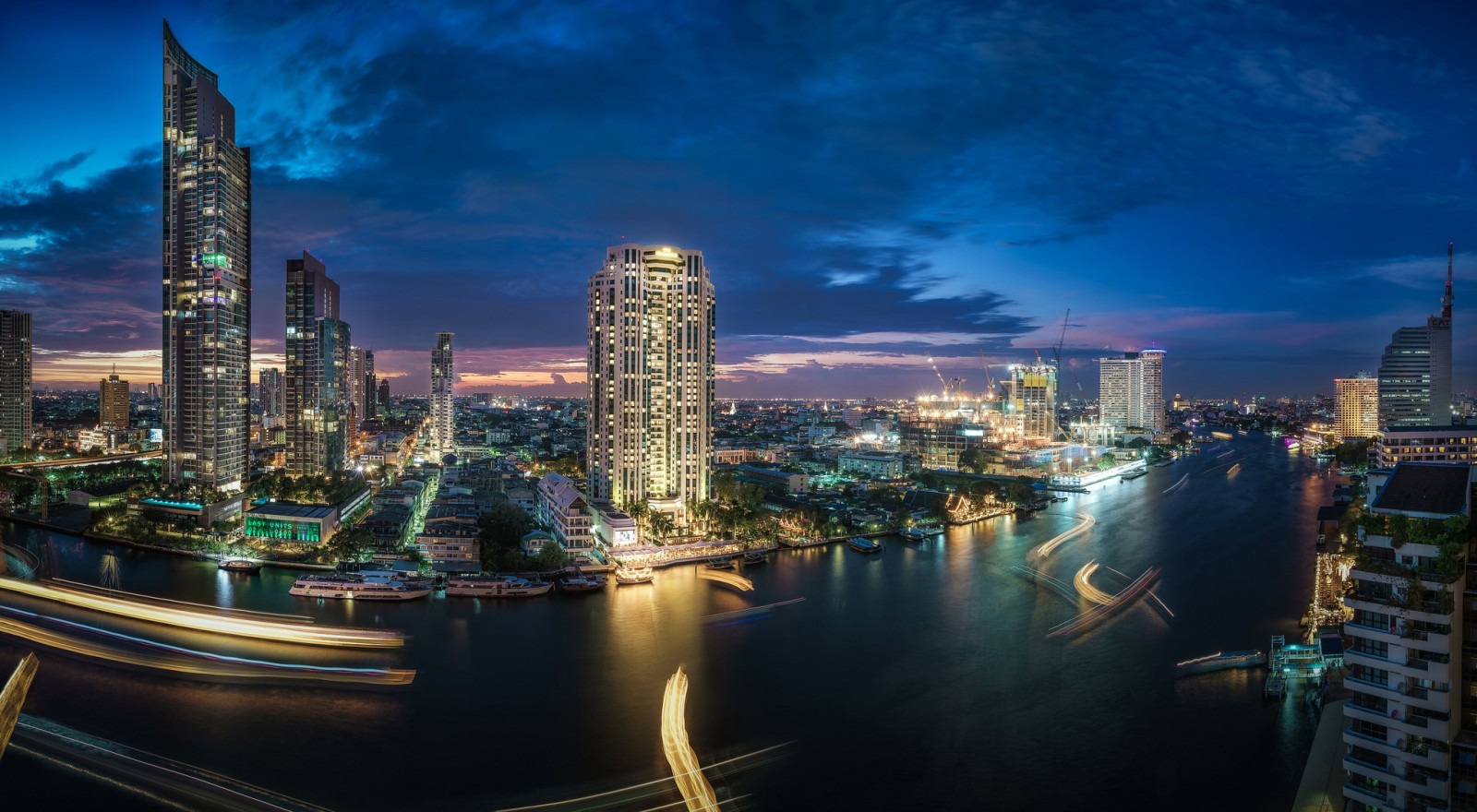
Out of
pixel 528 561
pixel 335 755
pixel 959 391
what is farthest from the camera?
pixel 959 391

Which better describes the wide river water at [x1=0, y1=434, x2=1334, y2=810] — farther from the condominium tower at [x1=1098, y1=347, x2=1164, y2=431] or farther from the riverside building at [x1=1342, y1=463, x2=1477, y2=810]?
the condominium tower at [x1=1098, y1=347, x2=1164, y2=431]

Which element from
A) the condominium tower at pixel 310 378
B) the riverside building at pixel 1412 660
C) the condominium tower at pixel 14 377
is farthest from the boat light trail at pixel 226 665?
the condominium tower at pixel 14 377

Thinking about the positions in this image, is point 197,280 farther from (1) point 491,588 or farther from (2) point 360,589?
(1) point 491,588

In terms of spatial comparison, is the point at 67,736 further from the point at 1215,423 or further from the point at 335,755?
the point at 1215,423

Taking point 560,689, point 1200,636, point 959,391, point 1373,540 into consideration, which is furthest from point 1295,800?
point 959,391

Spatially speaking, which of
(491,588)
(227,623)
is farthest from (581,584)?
(227,623)

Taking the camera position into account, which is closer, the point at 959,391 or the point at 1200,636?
the point at 1200,636

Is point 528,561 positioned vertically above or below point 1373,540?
below

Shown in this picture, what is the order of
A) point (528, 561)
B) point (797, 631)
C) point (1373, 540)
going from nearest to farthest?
point (1373, 540) → point (797, 631) → point (528, 561)
